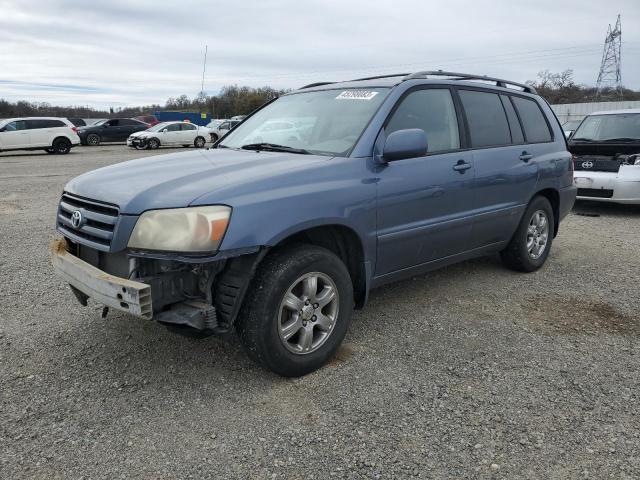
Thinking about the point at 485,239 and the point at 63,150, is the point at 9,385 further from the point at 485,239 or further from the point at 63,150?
the point at 63,150

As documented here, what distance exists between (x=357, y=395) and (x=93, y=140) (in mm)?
29730

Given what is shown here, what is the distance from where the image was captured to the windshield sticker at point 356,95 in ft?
12.9

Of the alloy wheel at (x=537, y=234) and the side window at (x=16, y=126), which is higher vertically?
the side window at (x=16, y=126)

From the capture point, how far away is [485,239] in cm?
463

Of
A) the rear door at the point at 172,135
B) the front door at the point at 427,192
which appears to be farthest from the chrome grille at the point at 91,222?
the rear door at the point at 172,135

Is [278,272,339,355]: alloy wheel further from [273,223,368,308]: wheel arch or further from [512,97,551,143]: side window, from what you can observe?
[512,97,551,143]: side window

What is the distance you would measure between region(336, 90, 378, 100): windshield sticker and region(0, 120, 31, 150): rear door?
22.0 metres

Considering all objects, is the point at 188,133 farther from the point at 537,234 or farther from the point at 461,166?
the point at 461,166

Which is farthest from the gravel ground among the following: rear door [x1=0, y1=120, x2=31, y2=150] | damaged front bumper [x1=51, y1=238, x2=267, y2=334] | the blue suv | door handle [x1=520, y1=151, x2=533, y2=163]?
rear door [x1=0, y1=120, x2=31, y2=150]

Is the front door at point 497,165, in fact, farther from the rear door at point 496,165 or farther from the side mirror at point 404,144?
the side mirror at point 404,144

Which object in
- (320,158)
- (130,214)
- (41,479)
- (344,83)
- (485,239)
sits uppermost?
(344,83)

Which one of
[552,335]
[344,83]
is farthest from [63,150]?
[552,335]

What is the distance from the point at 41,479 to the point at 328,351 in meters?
1.63

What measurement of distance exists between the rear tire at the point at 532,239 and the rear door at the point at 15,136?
73.1 feet
